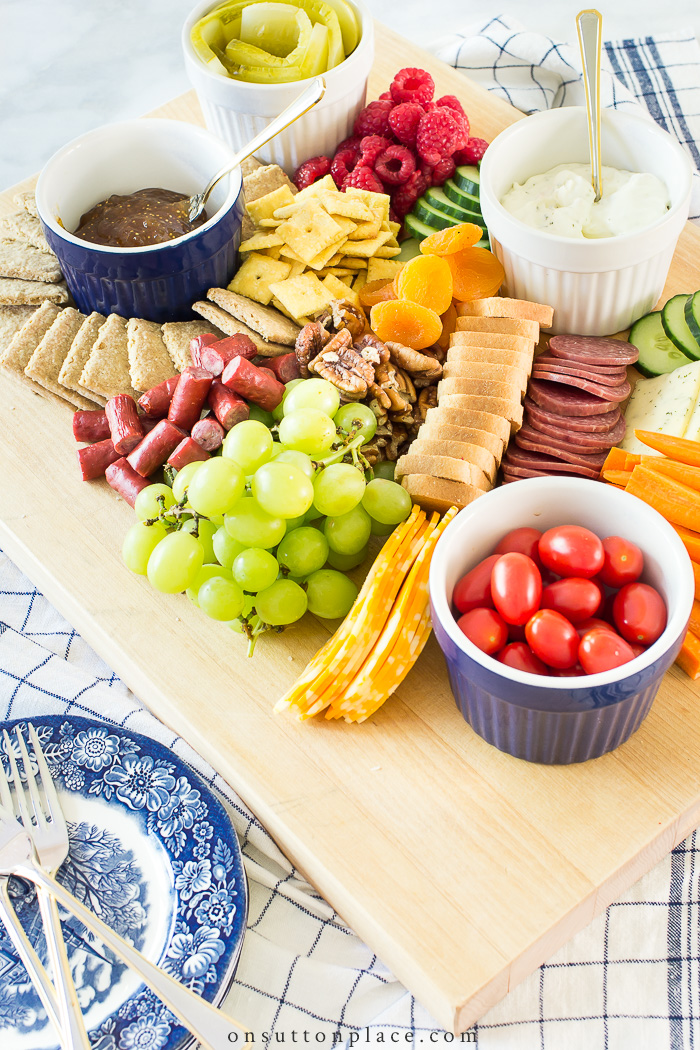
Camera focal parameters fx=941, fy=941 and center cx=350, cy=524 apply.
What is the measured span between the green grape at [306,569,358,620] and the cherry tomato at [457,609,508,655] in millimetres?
244

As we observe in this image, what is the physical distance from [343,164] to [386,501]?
3.04ft

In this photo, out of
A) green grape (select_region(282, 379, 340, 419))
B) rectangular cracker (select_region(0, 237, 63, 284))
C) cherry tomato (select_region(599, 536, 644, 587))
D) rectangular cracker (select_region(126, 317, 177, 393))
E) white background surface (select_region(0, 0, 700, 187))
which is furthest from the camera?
white background surface (select_region(0, 0, 700, 187))

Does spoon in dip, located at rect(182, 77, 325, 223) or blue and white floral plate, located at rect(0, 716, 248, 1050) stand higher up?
spoon in dip, located at rect(182, 77, 325, 223)

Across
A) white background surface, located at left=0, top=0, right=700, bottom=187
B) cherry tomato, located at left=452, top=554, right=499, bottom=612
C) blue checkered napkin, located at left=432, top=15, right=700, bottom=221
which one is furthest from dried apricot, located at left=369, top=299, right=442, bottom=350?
white background surface, located at left=0, top=0, right=700, bottom=187

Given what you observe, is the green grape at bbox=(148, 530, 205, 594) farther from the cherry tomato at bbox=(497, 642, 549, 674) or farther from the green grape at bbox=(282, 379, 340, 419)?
the cherry tomato at bbox=(497, 642, 549, 674)

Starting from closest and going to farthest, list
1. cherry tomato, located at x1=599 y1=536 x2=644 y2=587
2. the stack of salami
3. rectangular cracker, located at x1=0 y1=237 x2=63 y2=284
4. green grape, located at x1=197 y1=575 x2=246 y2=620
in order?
cherry tomato, located at x1=599 y1=536 x2=644 y2=587 → green grape, located at x1=197 y1=575 x2=246 y2=620 → the stack of salami → rectangular cracker, located at x1=0 y1=237 x2=63 y2=284

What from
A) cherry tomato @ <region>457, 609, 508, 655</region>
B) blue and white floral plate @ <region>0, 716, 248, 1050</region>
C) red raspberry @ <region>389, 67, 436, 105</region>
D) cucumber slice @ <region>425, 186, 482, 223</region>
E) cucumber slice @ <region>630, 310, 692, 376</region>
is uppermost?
red raspberry @ <region>389, 67, 436, 105</region>

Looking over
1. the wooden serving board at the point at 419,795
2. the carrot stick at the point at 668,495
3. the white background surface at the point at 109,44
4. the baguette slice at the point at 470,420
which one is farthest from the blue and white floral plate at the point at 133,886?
the white background surface at the point at 109,44

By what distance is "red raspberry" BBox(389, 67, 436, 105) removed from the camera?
1.99 m

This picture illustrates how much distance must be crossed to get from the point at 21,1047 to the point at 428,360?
1.18 meters

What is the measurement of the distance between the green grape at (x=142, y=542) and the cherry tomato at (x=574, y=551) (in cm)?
58

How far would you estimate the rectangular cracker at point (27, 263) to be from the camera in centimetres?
186

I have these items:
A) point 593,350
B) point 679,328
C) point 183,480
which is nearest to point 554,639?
point 183,480

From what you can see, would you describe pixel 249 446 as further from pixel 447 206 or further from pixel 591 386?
pixel 447 206
